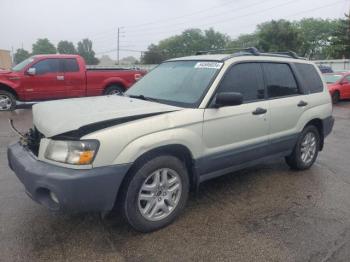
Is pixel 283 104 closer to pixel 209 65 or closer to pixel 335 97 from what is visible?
pixel 209 65

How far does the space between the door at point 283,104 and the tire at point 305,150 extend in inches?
8.3

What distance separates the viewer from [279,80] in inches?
180

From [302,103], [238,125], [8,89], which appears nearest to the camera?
[238,125]

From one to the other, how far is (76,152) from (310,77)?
385cm

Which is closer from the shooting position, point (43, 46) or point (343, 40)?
point (343, 40)

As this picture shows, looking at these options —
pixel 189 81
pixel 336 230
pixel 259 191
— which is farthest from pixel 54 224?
pixel 336 230

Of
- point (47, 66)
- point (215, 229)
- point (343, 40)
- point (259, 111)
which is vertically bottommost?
point (215, 229)

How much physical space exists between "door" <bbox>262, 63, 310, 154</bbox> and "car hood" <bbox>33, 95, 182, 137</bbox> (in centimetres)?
156

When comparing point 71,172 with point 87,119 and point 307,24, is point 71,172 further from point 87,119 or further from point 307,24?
point 307,24

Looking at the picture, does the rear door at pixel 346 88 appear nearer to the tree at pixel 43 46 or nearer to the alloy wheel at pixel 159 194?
the alloy wheel at pixel 159 194

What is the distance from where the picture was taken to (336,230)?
3381 millimetres

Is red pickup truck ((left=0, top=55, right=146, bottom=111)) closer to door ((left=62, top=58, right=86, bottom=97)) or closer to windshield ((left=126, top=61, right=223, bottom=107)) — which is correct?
door ((left=62, top=58, right=86, bottom=97))

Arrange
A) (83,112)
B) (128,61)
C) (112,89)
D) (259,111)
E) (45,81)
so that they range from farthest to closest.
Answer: (128,61) → (112,89) → (45,81) → (259,111) → (83,112)

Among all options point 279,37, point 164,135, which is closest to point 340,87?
point 164,135
